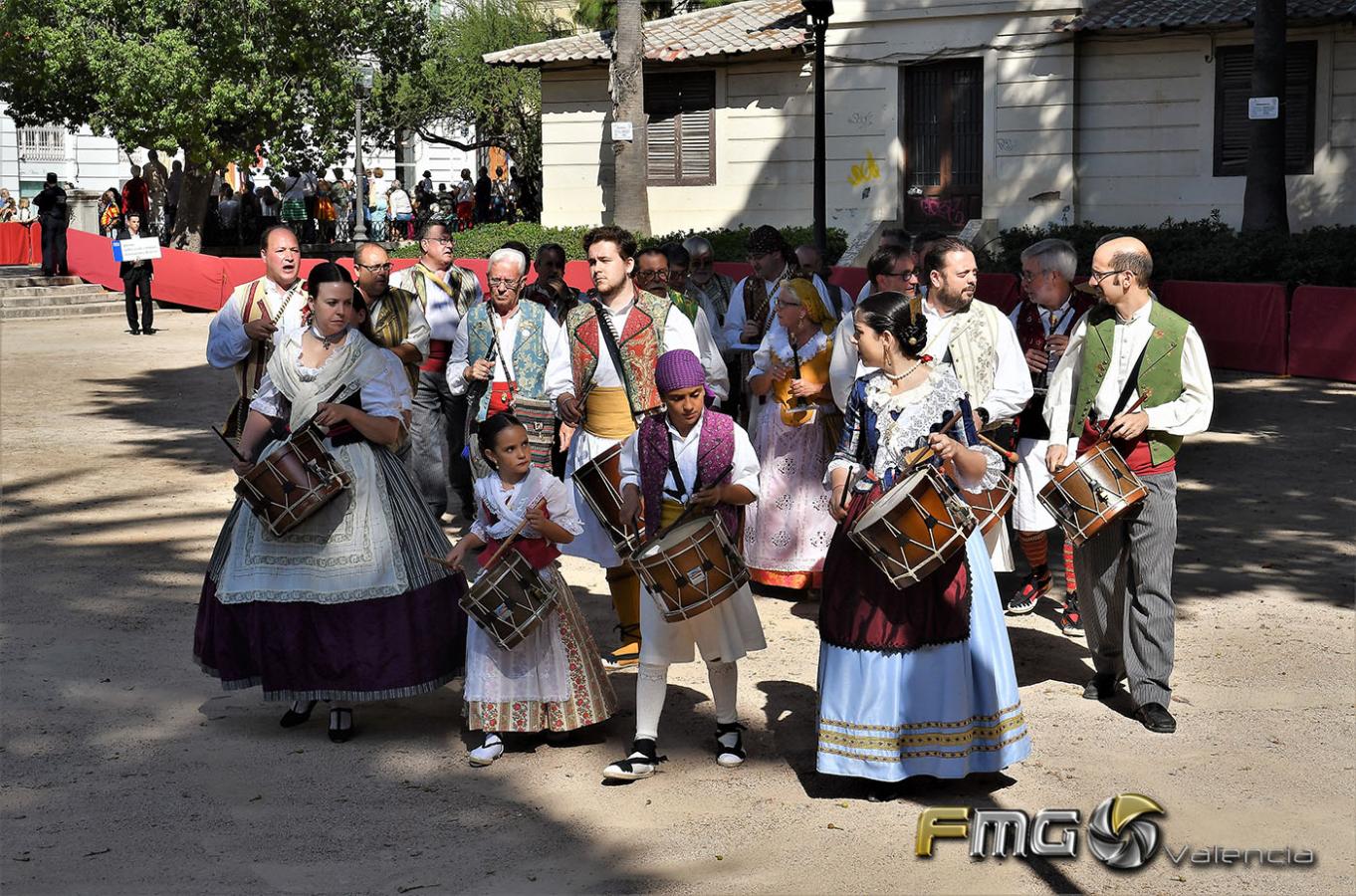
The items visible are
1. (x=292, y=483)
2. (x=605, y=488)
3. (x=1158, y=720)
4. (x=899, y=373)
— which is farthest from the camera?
(x=605, y=488)

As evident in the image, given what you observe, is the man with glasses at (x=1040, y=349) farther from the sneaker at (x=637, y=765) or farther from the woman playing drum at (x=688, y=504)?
the sneaker at (x=637, y=765)

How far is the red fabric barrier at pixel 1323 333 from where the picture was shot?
15680mm

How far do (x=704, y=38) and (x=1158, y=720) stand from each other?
2248 cm

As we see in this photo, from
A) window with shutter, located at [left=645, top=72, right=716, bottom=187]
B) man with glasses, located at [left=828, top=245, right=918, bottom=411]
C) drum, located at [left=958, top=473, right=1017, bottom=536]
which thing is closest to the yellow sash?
man with glasses, located at [left=828, top=245, right=918, bottom=411]

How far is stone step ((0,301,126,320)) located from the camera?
85.7 ft

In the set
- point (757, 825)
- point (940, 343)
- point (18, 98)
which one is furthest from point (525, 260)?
point (18, 98)

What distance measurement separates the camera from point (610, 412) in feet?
27.1

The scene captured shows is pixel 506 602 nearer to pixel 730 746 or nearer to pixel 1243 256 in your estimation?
pixel 730 746

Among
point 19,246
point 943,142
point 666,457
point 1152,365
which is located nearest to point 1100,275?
point 1152,365

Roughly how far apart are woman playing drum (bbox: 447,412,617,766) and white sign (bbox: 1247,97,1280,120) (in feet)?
47.2

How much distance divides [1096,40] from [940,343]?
18.8 metres

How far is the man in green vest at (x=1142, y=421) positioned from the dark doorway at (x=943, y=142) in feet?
63.9

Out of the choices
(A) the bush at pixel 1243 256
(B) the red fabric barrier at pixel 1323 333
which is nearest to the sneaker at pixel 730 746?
(A) the bush at pixel 1243 256

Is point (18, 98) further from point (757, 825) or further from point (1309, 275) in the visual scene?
point (757, 825)
